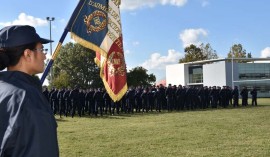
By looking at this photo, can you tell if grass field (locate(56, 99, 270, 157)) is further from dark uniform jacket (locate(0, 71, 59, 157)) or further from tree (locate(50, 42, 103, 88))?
tree (locate(50, 42, 103, 88))

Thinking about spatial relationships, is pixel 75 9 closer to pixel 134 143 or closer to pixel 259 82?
pixel 134 143

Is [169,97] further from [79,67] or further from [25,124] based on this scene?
[79,67]

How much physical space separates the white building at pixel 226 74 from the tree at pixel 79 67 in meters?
12.1

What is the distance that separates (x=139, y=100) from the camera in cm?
2211

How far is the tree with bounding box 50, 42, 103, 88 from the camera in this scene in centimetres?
5438

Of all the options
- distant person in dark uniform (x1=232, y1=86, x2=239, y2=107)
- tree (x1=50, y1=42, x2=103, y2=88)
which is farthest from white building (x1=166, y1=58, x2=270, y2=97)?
distant person in dark uniform (x1=232, y1=86, x2=239, y2=107)

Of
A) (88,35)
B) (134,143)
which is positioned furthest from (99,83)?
Result: (88,35)

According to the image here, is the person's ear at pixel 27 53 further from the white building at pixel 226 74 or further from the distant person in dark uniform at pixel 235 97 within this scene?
the white building at pixel 226 74

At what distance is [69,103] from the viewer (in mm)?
19328

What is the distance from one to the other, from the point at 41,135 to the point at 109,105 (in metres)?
19.1

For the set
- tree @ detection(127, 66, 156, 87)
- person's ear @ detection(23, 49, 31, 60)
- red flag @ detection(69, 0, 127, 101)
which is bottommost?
person's ear @ detection(23, 49, 31, 60)

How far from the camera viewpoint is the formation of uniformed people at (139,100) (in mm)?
19516

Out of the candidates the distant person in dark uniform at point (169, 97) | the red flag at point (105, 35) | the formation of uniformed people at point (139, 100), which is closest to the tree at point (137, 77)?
the formation of uniformed people at point (139, 100)

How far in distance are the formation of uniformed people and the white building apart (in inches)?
950
